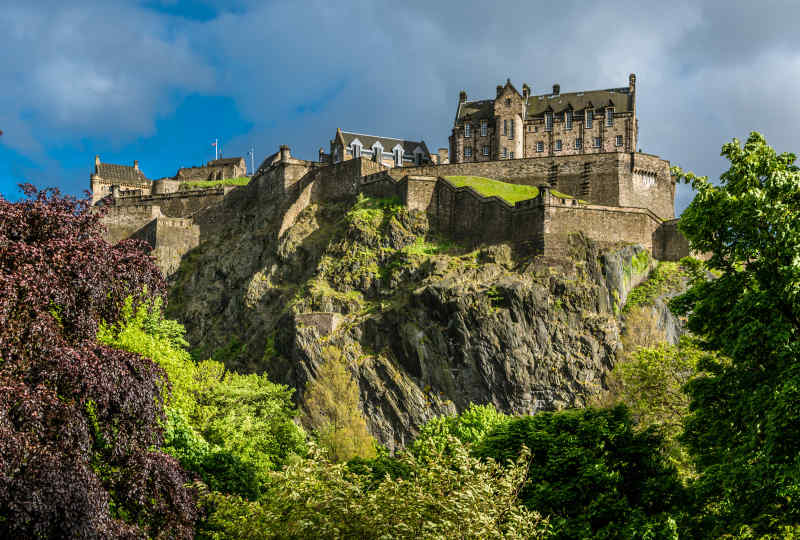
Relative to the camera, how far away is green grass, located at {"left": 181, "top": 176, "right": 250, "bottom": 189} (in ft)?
257

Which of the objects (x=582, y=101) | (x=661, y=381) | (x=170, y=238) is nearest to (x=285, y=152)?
(x=170, y=238)

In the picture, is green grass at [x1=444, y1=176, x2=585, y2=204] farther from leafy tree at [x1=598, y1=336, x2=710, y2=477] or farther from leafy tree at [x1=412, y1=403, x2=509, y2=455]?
leafy tree at [x1=598, y1=336, x2=710, y2=477]

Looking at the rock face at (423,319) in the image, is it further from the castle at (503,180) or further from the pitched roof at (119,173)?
the pitched roof at (119,173)

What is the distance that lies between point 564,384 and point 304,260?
2078cm

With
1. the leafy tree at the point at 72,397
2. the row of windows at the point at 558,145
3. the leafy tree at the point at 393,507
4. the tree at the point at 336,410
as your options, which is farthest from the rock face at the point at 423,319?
the leafy tree at the point at 72,397

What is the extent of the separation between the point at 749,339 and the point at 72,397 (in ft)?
41.3

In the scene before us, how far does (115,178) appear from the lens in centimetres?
9212

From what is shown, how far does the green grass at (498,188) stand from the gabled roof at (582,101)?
12630mm

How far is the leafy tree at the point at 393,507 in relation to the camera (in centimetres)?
1457

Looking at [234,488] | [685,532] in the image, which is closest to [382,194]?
[234,488]

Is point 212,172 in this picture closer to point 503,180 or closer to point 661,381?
point 503,180

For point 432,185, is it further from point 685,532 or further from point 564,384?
point 685,532

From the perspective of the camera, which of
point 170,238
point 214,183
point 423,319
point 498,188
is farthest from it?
point 214,183

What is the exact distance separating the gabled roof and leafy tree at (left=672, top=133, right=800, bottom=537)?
165 ft
